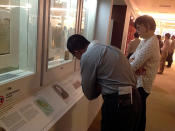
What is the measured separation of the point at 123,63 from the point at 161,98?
3.39m

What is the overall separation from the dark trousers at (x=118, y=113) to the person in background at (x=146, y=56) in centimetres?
58

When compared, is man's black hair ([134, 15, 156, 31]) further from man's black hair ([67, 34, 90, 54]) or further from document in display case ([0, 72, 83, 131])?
document in display case ([0, 72, 83, 131])

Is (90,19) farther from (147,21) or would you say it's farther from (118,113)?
(118,113)

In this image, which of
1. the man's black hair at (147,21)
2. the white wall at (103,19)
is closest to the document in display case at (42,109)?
the man's black hair at (147,21)

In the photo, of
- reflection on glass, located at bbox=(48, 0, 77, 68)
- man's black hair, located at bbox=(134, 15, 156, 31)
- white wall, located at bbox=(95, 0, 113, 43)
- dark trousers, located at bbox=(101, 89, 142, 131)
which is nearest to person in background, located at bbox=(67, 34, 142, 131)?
dark trousers, located at bbox=(101, 89, 142, 131)

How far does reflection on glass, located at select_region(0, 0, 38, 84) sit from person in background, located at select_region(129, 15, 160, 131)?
1.06 meters

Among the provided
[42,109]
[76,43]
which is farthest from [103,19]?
[42,109]

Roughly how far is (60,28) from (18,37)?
65 cm

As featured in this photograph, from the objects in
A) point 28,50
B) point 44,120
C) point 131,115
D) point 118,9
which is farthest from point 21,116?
point 118,9

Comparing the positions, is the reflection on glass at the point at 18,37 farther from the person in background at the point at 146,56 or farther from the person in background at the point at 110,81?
the person in background at the point at 146,56

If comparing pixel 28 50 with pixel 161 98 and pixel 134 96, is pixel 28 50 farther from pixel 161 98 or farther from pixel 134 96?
pixel 161 98

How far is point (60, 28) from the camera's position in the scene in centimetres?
198

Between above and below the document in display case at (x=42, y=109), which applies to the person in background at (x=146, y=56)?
above

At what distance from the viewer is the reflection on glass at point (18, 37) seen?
50.2 inches
